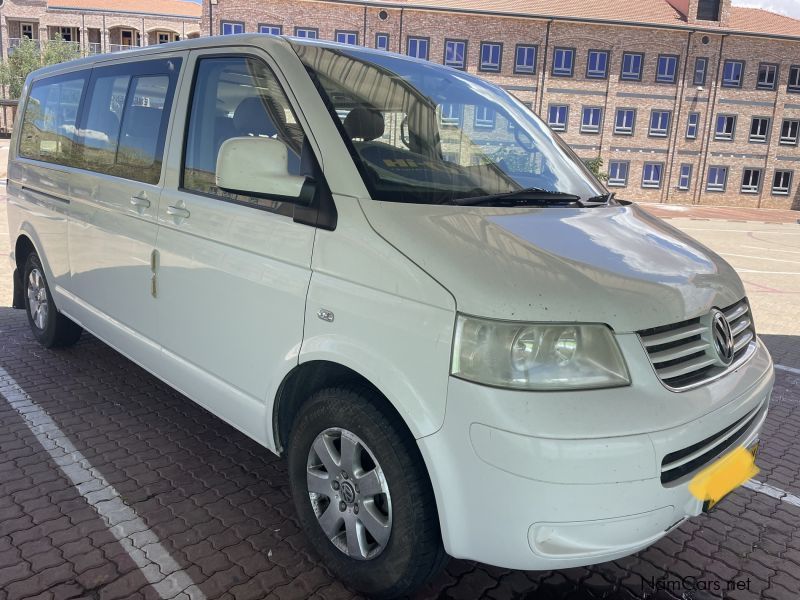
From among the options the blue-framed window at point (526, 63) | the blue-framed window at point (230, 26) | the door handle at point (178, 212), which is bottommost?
the door handle at point (178, 212)

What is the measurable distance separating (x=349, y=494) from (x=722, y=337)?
145 cm

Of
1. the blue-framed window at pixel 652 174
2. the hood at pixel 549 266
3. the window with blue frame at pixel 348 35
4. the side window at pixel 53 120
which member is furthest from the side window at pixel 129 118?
the blue-framed window at pixel 652 174

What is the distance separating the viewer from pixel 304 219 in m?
2.45

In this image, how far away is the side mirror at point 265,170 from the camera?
2449 mm

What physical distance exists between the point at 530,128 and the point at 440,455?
2.04m

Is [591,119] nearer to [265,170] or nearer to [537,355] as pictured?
[265,170]

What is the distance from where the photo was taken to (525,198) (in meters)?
2.70

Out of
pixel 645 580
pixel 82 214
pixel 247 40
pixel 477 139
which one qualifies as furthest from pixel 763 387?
pixel 82 214

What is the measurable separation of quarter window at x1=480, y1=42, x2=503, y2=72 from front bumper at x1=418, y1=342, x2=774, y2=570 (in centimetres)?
4014

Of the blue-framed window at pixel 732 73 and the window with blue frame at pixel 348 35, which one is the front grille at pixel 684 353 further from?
the blue-framed window at pixel 732 73

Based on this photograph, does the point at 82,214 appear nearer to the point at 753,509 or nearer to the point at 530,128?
the point at 530,128

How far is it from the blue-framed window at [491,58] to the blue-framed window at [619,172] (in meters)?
9.05

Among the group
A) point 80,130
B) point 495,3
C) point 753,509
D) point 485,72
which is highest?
point 495,3

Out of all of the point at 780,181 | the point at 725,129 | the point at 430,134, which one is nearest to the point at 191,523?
the point at 430,134
